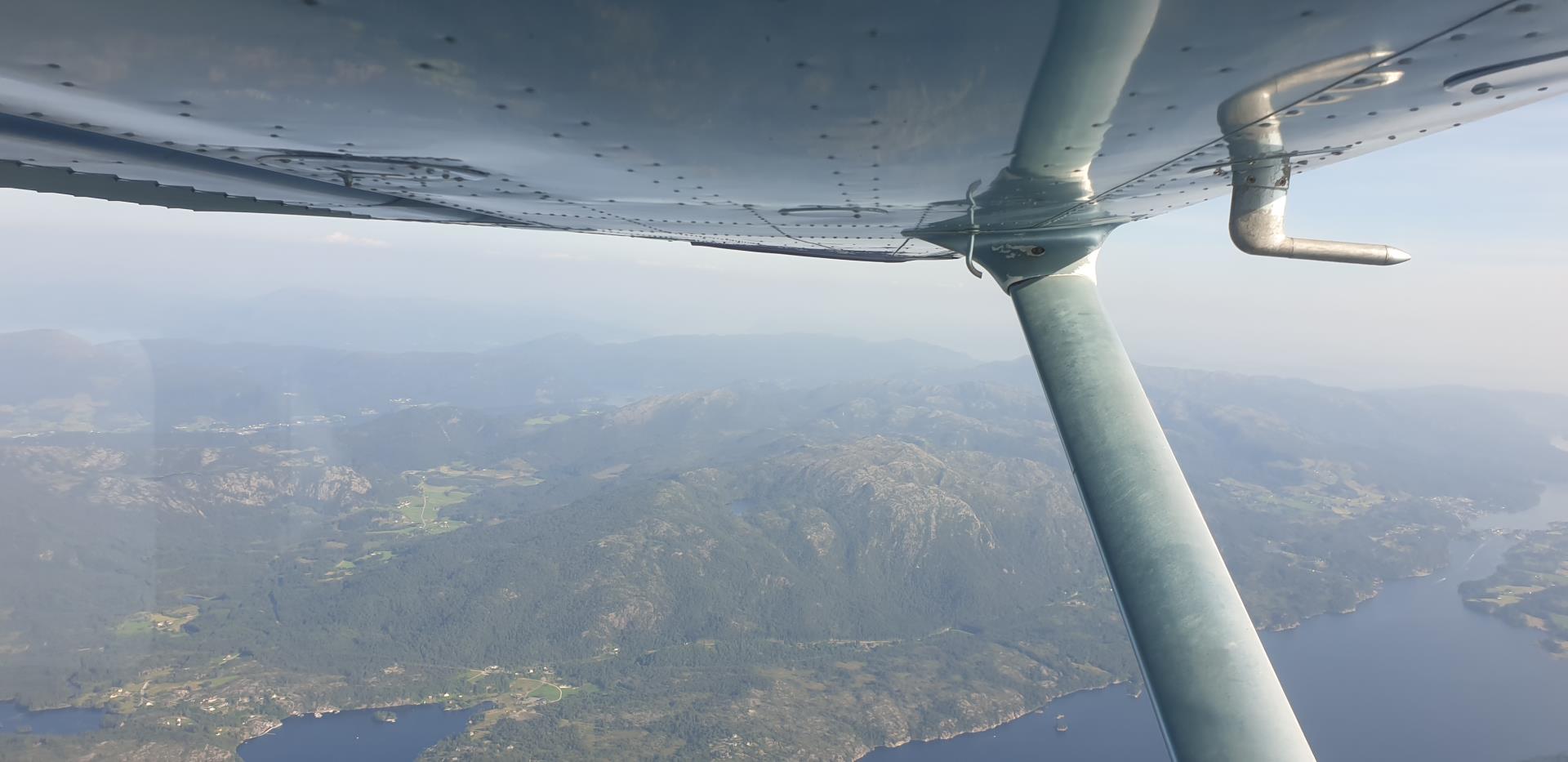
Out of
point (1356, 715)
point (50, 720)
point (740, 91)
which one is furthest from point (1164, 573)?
point (50, 720)

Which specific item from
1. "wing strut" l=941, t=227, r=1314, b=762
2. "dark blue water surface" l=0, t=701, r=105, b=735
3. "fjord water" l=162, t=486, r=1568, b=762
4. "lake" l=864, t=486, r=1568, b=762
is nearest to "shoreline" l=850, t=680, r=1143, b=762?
"fjord water" l=162, t=486, r=1568, b=762

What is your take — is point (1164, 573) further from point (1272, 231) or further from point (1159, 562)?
point (1272, 231)

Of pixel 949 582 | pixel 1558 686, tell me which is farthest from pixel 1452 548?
pixel 949 582

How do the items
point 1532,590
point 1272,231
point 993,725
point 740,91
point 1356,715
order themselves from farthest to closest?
point 1532,590, point 993,725, point 1356,715, point 1272,231, point 740,91

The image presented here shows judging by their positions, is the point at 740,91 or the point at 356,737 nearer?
the point at 740,91

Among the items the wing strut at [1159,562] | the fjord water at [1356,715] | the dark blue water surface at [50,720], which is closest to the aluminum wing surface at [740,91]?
the wing strut at [1159,562]

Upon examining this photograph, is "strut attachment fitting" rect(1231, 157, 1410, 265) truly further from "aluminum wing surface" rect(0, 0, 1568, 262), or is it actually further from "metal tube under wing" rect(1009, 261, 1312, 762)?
"metal tube under wing" rect(1009, 261, 1312, 762)

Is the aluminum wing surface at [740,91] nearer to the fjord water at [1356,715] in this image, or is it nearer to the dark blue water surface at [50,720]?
the fjord water at [1356,715]
